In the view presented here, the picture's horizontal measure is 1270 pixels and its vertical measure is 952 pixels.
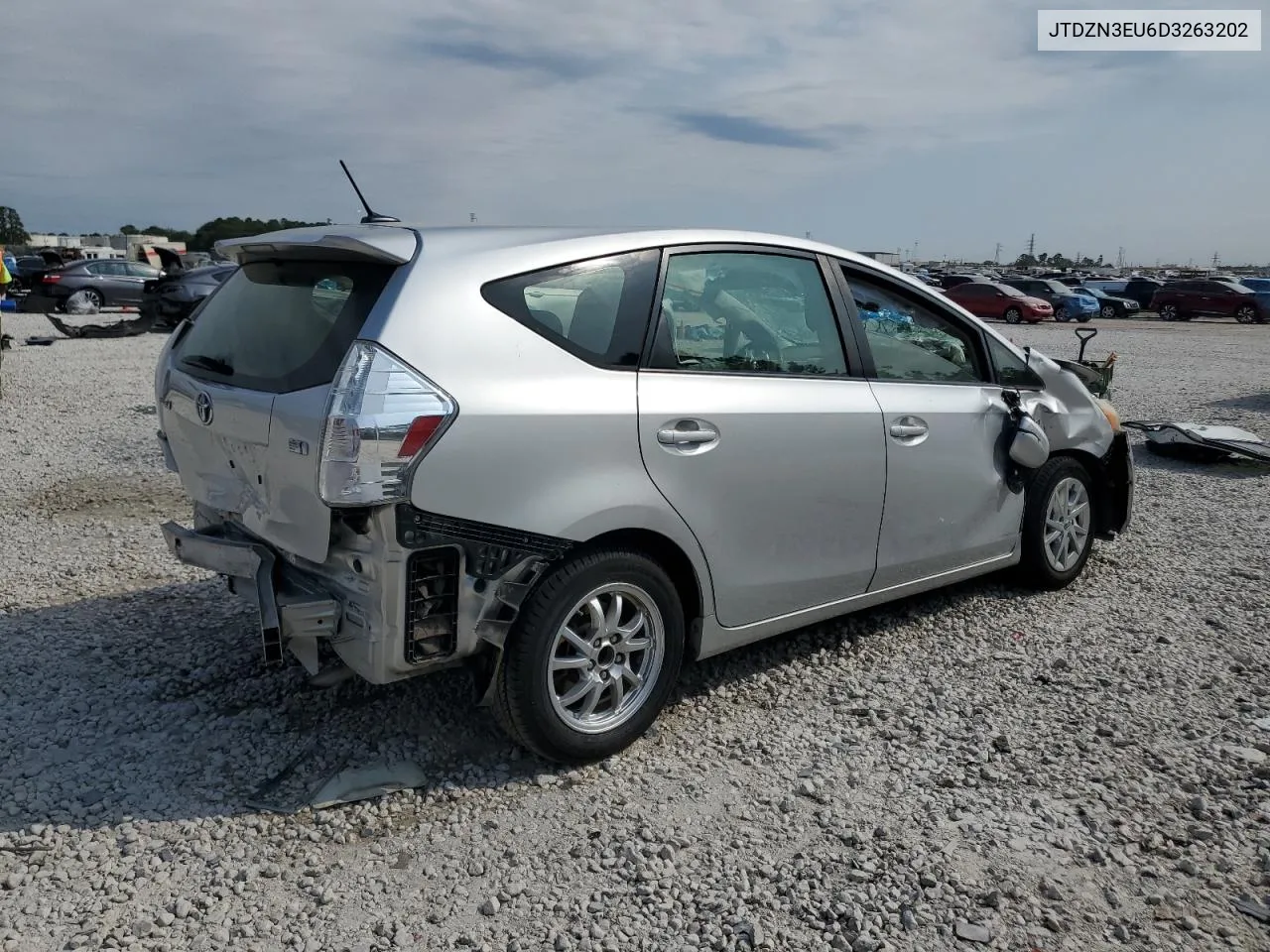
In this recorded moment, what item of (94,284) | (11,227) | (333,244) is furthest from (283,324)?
(11,227)

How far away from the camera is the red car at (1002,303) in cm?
3309

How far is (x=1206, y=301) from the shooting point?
3603 cm

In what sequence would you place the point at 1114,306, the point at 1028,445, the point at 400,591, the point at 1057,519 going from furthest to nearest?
the point at 1114,306
the point at 1057,519
the point at 1028,445
the point at 400,591

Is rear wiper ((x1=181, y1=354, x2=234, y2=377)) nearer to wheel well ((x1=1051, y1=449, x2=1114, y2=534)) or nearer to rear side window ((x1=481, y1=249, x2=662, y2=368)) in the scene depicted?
rear side window ((x1=481, y1=249, x2=662, y2=368))

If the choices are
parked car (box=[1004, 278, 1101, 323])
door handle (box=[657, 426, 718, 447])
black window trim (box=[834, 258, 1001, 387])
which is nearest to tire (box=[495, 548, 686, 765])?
door handle (box=[657, 426, 718, 447])

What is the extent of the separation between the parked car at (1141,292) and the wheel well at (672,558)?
4100cm

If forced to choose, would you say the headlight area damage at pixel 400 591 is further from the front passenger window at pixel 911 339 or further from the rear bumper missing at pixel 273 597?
the front passenger window at pixel 911 339

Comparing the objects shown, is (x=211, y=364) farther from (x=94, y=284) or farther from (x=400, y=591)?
(x=94, y=284)

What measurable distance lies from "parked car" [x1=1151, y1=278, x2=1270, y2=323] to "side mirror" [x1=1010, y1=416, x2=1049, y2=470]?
3603 cm

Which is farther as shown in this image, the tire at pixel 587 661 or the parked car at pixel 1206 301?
the parked car at pixel 1206 301

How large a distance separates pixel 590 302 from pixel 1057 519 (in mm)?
3042

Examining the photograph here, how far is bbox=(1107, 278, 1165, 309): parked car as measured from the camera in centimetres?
3944

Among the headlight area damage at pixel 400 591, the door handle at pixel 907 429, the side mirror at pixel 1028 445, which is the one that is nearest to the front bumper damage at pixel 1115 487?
the side mirror at pixel 1028 445

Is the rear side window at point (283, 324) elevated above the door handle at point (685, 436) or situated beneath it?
elevated above
